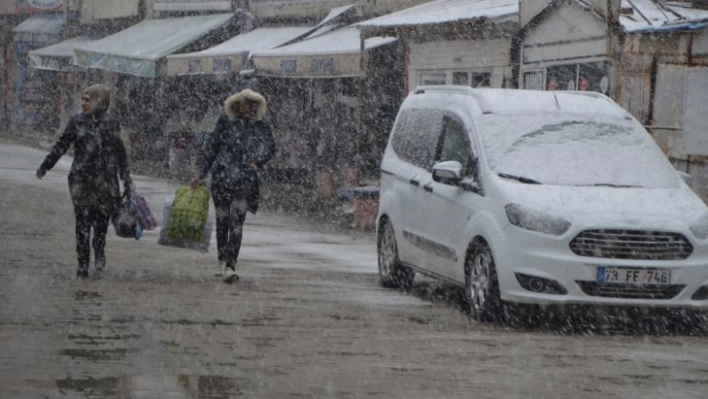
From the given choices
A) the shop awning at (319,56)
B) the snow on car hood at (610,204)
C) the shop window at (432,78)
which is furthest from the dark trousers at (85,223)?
the shop window at (432,78)

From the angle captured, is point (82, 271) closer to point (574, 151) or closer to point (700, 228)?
point (574, 151)

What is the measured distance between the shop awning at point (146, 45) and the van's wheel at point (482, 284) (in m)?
22.4

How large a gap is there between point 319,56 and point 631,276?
1453cm

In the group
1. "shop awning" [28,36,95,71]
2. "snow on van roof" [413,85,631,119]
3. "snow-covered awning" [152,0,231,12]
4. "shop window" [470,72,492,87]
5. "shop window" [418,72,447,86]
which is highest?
"snow on van roof" [413,85,631,119]

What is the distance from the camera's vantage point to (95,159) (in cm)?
1288

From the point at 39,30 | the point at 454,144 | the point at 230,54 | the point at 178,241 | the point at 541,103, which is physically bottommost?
the point at 39,30

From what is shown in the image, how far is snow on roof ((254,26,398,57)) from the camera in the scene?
25.0m

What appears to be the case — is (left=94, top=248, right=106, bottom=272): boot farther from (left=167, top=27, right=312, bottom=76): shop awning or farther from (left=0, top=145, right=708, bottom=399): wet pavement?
(left=167, top=27, right=312, bottom=76): shop awning

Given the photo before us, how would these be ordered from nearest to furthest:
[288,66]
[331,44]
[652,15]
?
[652,15]
[288,66]
[331,44]

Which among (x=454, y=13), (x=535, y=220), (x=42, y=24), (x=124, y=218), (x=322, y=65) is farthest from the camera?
(x=42, y=24)

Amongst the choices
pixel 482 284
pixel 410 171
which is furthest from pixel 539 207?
pixel 410 171

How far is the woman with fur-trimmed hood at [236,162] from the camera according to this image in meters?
13.2

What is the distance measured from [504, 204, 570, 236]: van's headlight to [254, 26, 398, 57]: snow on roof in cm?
1323

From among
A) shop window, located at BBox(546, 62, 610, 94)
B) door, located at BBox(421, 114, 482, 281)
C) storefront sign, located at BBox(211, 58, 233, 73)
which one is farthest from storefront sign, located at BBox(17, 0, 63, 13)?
door, located at BBox(421, 114, 482, 281)
